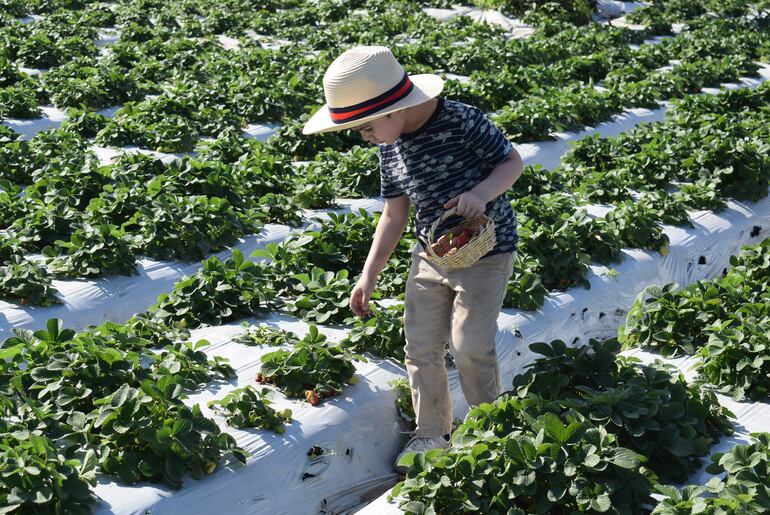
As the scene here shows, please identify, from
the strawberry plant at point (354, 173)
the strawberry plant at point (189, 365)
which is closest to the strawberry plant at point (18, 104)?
the strawberry plant at point (354, 173)

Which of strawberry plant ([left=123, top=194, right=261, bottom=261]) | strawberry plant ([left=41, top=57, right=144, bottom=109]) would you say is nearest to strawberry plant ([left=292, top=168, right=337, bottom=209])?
strawberry plant ([left=123, top=194, right=261, bottom=261])

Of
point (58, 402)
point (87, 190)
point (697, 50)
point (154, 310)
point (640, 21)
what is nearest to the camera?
point (58, 402)

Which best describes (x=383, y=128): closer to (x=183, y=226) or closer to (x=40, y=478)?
(x=40, y=478)

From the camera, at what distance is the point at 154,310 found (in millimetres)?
5074

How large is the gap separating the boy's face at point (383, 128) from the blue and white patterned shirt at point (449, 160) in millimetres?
135

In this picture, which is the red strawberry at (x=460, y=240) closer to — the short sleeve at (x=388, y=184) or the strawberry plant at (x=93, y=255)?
the short sleeve at (x=388, y=184)

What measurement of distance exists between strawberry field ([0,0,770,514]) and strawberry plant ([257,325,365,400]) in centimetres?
1

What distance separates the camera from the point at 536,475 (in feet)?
10.9

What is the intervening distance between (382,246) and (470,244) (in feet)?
1.66

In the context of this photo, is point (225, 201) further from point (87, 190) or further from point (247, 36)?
point (247, 36)

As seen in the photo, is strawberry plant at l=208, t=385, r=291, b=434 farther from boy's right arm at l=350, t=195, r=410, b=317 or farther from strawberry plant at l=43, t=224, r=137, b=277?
A: strawberry plant at l=43, t=224, r=137, b=277

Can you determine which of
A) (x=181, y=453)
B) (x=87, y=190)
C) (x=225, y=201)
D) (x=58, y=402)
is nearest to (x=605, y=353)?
(x=181, y=453)

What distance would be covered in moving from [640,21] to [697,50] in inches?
130

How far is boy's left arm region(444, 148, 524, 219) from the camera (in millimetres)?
3428
